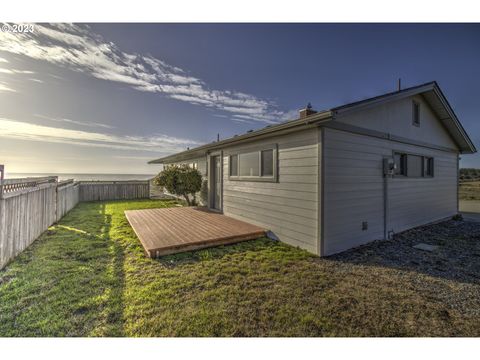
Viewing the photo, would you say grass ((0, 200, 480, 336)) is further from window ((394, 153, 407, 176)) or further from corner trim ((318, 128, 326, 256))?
window ((394, 153, 407, 176))

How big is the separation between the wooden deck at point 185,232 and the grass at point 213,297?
280 millimetres

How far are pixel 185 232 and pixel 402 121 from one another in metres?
6.76

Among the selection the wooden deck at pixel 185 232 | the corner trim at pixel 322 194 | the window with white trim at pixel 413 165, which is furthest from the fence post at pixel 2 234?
the window with white trim at pixel 413 165

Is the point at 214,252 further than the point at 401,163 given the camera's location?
No

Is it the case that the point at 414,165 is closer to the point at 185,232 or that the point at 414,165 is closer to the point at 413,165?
the point at 413,165

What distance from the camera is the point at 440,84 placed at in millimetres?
6680

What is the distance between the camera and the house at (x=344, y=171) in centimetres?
427

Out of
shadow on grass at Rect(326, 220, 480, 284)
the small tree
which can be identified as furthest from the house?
the small tree

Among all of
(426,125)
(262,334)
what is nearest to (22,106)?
(262,334)

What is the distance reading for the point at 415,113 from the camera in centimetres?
652

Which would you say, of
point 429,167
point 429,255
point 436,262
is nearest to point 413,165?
point 429,167

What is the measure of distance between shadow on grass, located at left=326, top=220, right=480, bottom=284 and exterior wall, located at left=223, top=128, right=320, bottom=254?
0.80 metres

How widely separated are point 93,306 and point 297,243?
146 inches
